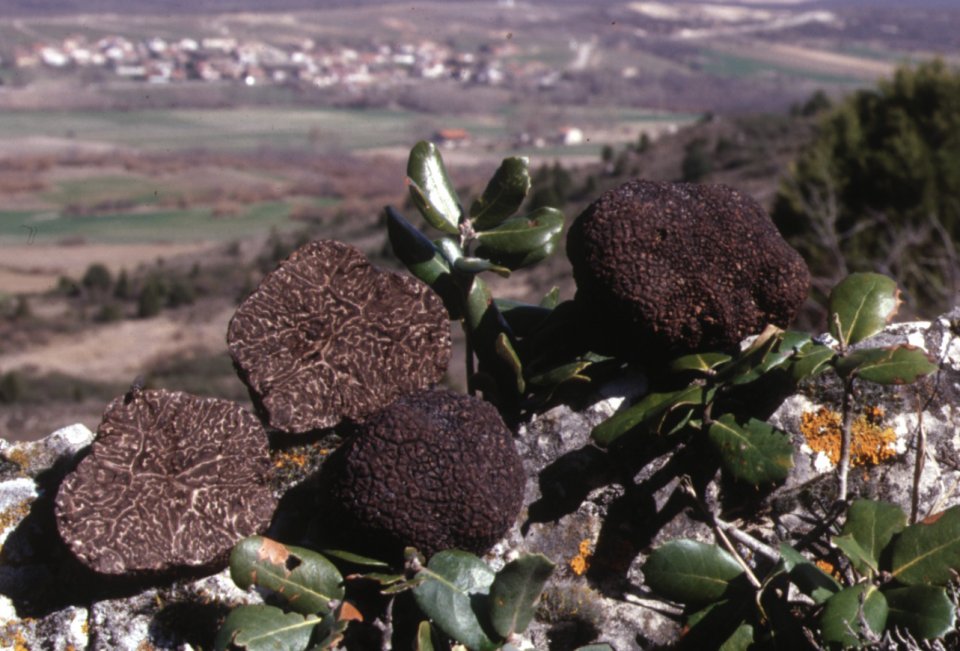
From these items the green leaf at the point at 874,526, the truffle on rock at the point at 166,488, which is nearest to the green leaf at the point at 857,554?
the green leaf at the point at 874,526

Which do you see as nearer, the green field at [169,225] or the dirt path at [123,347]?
the dirt path at [123,347]

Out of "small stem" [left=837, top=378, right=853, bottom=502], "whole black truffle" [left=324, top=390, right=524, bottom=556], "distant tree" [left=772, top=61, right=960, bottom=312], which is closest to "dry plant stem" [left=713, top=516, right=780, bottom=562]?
"small stem" [left=837, top=378, right=853, bottom=502]

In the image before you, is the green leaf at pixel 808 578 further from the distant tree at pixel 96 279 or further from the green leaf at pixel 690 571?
the distant tree at pixel 96 279

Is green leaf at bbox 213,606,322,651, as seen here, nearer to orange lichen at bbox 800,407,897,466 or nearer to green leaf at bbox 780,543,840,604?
green leaf at bbox 780,543,840,604

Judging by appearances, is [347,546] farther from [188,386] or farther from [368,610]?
[188,386]

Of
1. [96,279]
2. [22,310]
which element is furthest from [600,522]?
[96,279]

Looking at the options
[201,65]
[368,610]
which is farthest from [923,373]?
[201,65]
